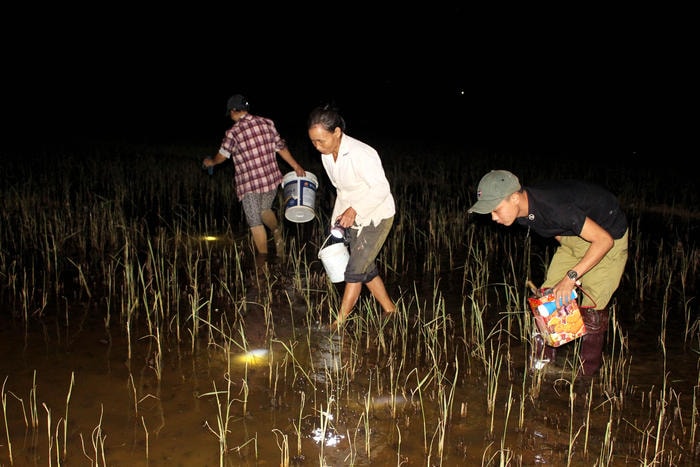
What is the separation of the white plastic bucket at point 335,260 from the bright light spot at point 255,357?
0.72m

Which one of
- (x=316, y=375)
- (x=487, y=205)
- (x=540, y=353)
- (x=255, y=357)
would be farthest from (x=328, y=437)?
(x=540, y=353)

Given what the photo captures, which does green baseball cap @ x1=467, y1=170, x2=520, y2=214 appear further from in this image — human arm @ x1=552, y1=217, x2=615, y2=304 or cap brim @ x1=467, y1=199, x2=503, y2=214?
human arm @ x1=552, y1=217, x2=615, y2=304

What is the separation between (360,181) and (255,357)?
1254 millimetres

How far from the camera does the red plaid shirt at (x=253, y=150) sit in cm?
570

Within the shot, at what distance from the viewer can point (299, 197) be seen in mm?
5273

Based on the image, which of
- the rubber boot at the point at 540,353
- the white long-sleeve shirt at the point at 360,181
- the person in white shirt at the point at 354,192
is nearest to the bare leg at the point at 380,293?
the person in white shirt at the point at 354,192

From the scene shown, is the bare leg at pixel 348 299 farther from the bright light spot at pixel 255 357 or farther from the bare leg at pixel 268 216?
the bare leg at pixel 268 216

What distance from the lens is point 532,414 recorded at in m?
3.40

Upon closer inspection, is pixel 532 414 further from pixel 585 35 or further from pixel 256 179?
pixel 585 35

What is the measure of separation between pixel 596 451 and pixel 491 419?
1.64 ft

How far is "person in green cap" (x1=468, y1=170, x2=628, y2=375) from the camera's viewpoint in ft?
10.3

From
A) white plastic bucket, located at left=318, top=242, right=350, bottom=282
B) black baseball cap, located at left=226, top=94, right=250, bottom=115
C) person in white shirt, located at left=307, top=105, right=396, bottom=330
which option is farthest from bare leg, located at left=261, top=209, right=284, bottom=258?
person in white shirt, located at left=307, top=105, right=396, bottom=330

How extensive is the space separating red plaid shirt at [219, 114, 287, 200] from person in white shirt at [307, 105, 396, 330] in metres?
1.66

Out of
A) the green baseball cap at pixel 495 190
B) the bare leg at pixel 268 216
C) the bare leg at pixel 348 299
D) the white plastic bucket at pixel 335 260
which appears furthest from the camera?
the bare leg at pixel 268 216
